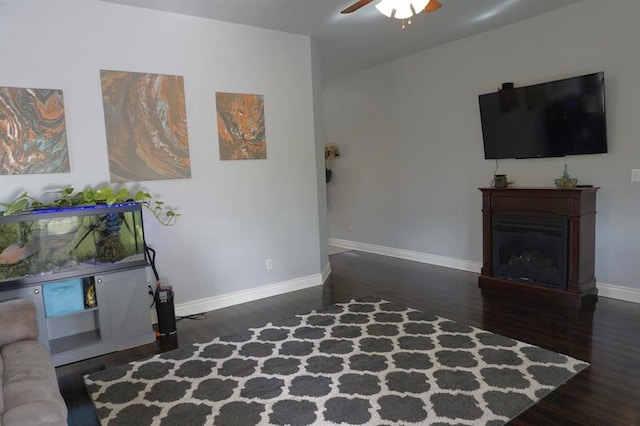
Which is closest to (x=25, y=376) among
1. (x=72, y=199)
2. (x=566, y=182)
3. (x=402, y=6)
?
(x=72, y=199)

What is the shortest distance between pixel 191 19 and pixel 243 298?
266 cm

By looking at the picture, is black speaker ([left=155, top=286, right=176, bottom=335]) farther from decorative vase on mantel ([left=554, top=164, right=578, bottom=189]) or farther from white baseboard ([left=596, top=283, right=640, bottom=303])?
white baseboard ([left=596, top=283, right=640, bottom=303])

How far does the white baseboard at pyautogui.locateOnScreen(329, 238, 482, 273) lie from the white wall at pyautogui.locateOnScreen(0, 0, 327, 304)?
138 centimetres

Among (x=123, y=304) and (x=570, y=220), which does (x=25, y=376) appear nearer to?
(x=123, y=304)

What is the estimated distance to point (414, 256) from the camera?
18.9 ft

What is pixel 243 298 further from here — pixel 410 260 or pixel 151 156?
pixel 410 260

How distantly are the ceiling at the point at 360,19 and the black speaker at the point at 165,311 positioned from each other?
2368 millimetres

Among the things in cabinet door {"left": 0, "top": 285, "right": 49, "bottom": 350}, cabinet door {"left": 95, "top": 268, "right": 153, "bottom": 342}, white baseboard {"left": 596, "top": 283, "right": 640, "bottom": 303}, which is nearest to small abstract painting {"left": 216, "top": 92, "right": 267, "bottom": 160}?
cabinet door {"left": 95, "top": 268, "right": 153, "bottom": 342}

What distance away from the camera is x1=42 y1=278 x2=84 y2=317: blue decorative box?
116 inches

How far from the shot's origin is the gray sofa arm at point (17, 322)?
2143mm

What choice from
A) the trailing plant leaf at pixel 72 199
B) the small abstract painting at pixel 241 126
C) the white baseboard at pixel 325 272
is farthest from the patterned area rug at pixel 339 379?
the small abstract painting at pixel 241 126

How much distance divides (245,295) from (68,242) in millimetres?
1769

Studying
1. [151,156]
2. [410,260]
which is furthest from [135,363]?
[410,260]

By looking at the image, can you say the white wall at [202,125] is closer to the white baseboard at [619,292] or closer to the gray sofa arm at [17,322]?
the gray sofa arm at [17,322]
